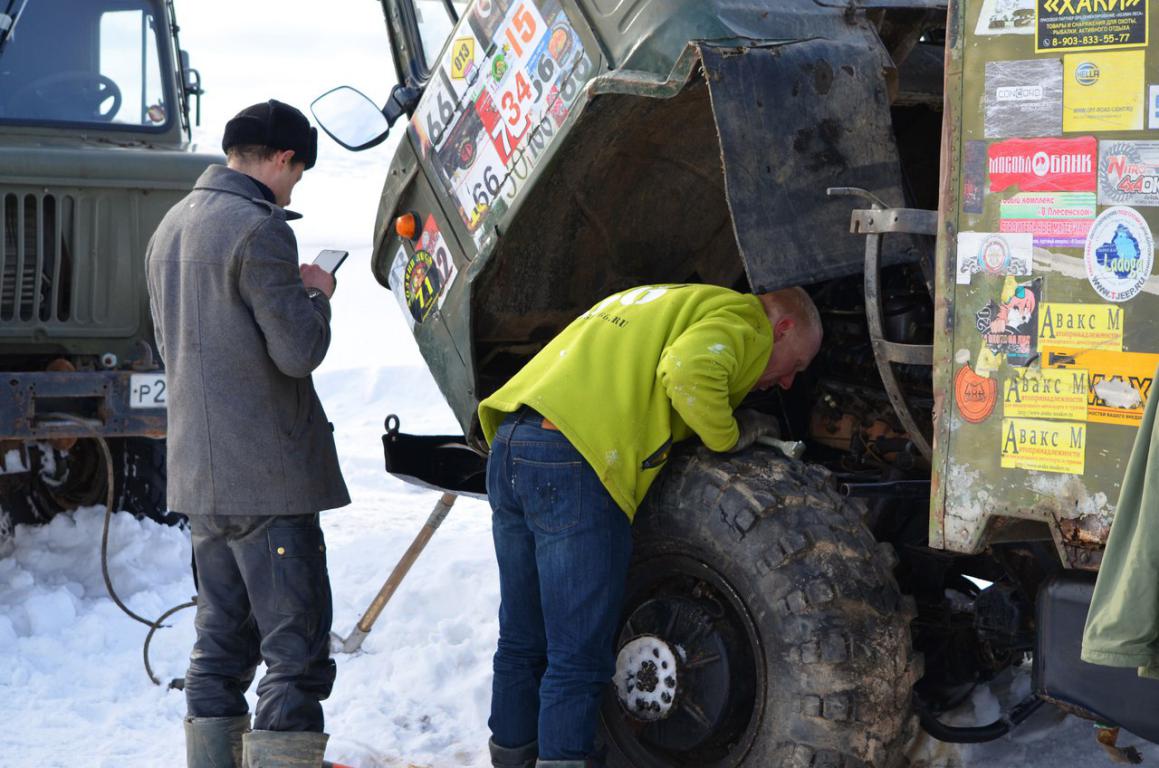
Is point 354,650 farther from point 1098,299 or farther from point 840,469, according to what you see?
point 1098,299

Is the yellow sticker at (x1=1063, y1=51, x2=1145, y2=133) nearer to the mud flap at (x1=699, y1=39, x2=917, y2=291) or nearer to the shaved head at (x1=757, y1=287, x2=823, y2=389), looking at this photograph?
the mud flap at (x1=699, y1=39, x2=917, y2=291)

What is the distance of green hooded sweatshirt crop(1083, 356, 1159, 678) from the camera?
234 cm

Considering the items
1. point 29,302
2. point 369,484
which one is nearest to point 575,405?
point 29,302

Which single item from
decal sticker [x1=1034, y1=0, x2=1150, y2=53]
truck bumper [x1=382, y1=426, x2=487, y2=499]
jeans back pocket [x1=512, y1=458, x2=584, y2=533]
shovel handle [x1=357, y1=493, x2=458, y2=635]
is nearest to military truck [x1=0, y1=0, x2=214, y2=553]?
shovel handle [x1=357, y1=493, x2=458, y2=635]

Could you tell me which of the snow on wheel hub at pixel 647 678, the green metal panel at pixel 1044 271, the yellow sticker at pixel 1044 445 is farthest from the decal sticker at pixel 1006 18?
the snow on wheel hub at pixel 647 678

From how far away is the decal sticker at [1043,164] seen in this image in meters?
2.75

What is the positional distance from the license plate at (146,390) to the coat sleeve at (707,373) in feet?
10.7

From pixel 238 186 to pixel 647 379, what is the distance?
4.07ft

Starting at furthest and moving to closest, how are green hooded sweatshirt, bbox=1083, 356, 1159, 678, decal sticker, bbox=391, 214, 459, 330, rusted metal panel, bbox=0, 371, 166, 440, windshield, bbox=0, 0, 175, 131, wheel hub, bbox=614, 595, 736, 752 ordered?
windshield, bbox=0, 0, 175, 131 < rusted metal panel, bbox=0, 371, 166, 440 < decal sticker, bbox=391, 214, 459, 330 < wheel hub, bbox=614, 595, 736, 752 < green hooded sweatshirt, bbox=1083, 356, 1159, 678

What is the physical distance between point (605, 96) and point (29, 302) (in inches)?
149

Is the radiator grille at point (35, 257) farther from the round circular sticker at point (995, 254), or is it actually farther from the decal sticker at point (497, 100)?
the round circular sticker at point (995, 254)

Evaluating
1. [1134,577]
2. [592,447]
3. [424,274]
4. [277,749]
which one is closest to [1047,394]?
[1134,577]

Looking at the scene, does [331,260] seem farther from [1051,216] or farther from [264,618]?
[1051,216]

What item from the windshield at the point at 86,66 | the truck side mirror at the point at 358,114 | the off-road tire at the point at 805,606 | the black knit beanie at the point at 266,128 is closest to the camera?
the off-road tire at the point at 805,606
